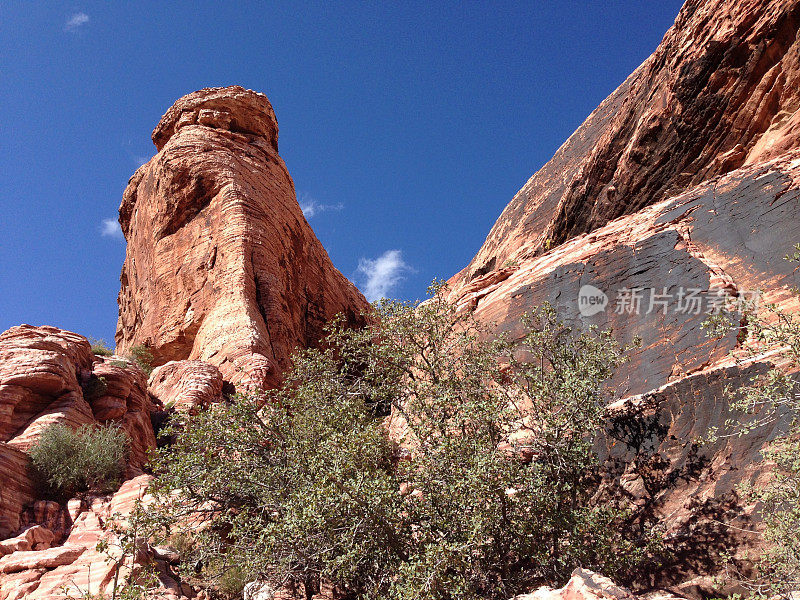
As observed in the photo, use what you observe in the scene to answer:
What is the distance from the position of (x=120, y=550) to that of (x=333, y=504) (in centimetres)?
459

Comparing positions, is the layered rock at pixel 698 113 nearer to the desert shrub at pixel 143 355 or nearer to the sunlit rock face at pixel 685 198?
the sunlit rock face at pixel 685 198

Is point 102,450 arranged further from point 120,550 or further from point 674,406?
point 674,406

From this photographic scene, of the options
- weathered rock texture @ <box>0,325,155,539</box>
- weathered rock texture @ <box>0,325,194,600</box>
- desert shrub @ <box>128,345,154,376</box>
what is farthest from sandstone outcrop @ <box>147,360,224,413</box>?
desert shrub @ <box>128,345,154,376</box>

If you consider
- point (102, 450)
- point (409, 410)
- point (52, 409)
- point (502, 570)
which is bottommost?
point (502, 570)

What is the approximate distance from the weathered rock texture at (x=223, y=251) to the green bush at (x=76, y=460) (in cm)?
707

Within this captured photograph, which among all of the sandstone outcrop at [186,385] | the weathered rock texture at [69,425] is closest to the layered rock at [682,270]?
the weathered rock texture at [69,425]

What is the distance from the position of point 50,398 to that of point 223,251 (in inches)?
502

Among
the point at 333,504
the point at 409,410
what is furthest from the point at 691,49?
the point at 333,504

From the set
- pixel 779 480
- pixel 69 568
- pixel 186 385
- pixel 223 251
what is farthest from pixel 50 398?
pixel 779 480

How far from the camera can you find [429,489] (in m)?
9.48

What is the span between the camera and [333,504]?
29.9 ft

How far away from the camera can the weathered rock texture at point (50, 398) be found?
13.4 metres

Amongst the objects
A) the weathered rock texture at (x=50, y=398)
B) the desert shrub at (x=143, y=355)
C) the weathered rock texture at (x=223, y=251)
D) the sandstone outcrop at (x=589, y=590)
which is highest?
the weathered rock texture at (x=223, y=251)

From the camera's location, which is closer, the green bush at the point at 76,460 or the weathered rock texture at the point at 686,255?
the weathered rock texture at the point at 686,255
